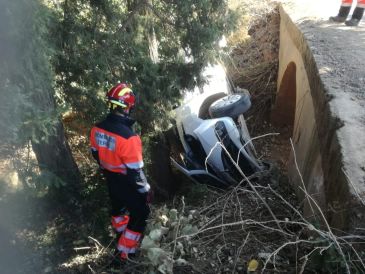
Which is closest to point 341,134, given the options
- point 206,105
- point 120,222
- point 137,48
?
point 120,222

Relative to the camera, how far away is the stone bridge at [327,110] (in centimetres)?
349

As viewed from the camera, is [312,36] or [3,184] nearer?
[3,184]

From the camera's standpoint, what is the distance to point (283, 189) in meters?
5.79

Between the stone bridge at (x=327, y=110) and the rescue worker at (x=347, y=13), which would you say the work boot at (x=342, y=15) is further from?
the stone bridge at (x=327, y=110)

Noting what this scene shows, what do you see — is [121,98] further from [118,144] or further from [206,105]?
[206,105]

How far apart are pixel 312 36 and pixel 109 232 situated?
479cm

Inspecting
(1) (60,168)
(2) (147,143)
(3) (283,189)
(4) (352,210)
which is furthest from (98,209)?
(4) (352,210)

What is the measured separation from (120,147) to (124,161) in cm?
16

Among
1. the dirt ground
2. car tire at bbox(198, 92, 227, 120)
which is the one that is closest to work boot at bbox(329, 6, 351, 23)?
the dirt ground

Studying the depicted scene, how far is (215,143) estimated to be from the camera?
6035 millimetres

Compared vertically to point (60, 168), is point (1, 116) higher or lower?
higher

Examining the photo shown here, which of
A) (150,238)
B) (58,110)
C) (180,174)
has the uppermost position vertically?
(58,110)

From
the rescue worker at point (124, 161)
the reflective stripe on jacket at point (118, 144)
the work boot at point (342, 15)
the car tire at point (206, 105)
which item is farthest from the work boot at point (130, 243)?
the work boot at point (342, 15)

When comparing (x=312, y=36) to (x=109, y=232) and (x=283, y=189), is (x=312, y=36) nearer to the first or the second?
(x=283, y=189)
